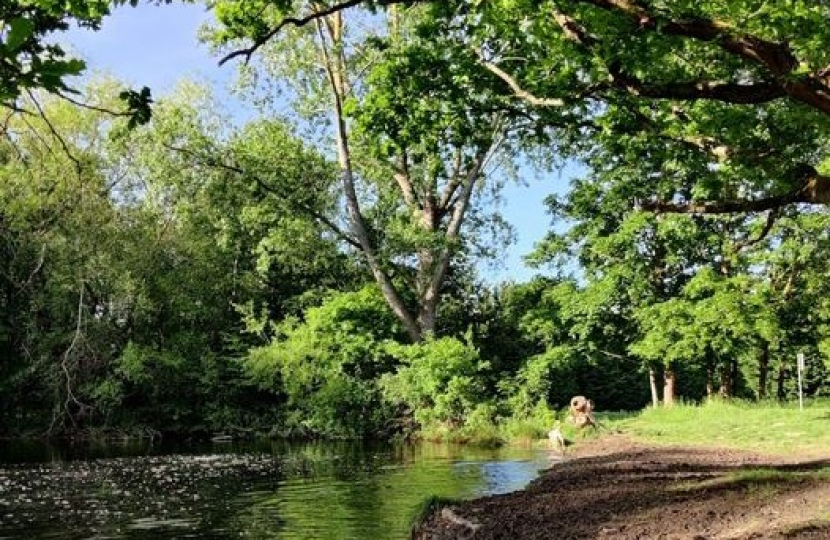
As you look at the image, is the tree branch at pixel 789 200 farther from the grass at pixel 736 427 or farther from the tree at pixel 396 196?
the tree at pixel 396 196

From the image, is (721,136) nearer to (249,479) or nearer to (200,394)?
(249,479)

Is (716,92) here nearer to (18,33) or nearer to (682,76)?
(682,76)

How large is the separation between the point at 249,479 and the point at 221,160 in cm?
1893

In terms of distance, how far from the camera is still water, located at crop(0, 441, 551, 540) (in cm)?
1405

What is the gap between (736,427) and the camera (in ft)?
76.6

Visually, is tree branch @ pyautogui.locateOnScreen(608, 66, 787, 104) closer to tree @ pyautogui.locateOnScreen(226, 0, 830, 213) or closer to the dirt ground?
tree @ pyautogui.locateOnScreen(226, 0, 830, 213)

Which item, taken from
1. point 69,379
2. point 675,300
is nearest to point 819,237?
point 675,300

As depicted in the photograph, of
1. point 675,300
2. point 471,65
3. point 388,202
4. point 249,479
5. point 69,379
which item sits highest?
point 388,202

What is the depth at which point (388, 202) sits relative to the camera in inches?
1527

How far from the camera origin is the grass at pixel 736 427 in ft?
63.1

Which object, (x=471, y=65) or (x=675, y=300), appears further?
(x=675, y=300)

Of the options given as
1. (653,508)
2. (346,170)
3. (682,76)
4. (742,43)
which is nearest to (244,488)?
(653,508)

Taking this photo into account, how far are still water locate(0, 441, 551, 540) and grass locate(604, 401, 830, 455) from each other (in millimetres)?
3617

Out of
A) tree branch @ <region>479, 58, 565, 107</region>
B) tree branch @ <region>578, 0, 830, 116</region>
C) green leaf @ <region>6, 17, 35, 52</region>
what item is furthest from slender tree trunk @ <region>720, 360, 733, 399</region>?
green leaf @ <region>6, 17, 35, 52</region>
